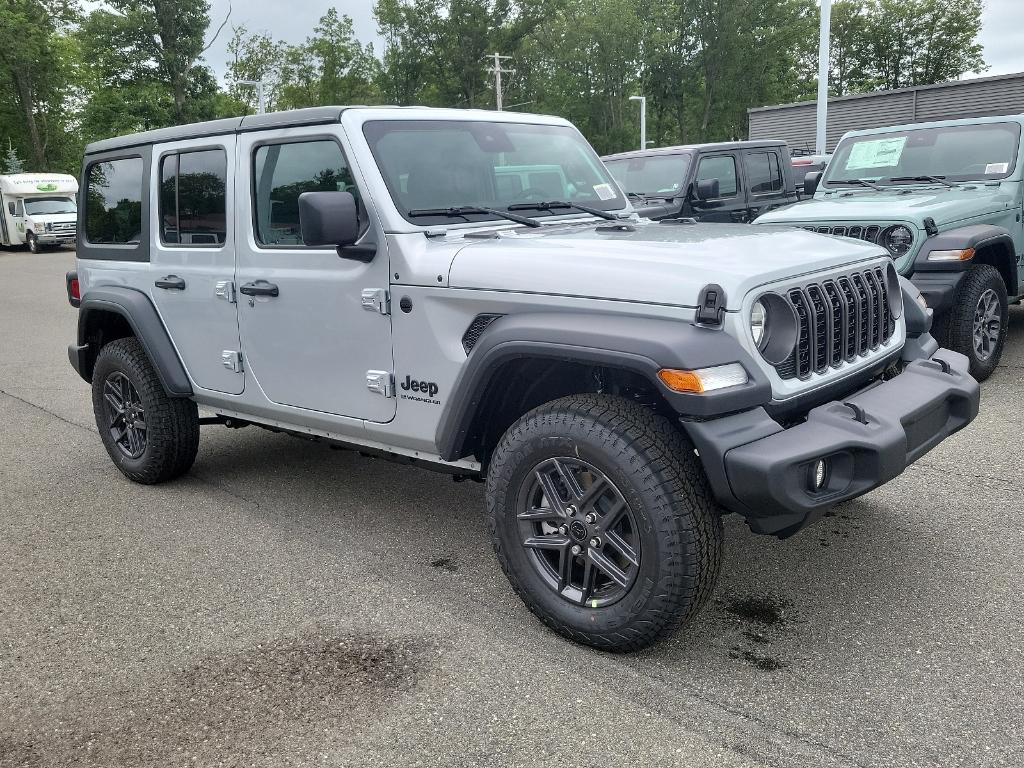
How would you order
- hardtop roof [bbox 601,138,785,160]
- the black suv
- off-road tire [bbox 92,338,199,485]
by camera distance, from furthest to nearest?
hardtop roof [bbox 601,138,785,160] < the black suv < off-road tire [bbox 92,338,199,485]

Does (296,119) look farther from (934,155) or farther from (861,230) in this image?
(934,155)

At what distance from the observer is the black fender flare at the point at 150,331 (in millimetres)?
4633

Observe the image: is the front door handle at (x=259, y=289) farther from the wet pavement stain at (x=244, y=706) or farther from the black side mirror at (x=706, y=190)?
the black side mirror at (x=706, y=190)

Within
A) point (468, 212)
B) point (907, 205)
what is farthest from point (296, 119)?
point (907, 205)

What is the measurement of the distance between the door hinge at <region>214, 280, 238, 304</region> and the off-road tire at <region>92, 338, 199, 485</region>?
2.68ft

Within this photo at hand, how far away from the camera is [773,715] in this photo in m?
2.72

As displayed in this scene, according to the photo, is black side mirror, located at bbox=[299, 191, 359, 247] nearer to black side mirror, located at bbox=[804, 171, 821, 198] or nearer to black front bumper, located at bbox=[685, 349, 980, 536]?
black front bumper, located at bbox=[685, 349, 980, 536]

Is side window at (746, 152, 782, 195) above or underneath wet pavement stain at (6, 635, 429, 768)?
above

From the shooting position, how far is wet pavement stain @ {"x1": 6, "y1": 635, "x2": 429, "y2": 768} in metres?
2.67

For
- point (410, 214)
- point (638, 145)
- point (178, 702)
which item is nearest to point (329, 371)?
point (410, 214)

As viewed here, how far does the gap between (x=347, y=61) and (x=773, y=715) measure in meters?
53.9

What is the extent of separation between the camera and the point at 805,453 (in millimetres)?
2666

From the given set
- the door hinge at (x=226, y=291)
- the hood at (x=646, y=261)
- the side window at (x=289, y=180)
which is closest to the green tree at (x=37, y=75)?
the door hinge at (x=226, y=291)

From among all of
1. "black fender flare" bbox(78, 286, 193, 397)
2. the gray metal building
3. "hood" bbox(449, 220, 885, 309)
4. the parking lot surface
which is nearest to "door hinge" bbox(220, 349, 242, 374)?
"black fender flare" bbox(78, 286, 193, 397)
